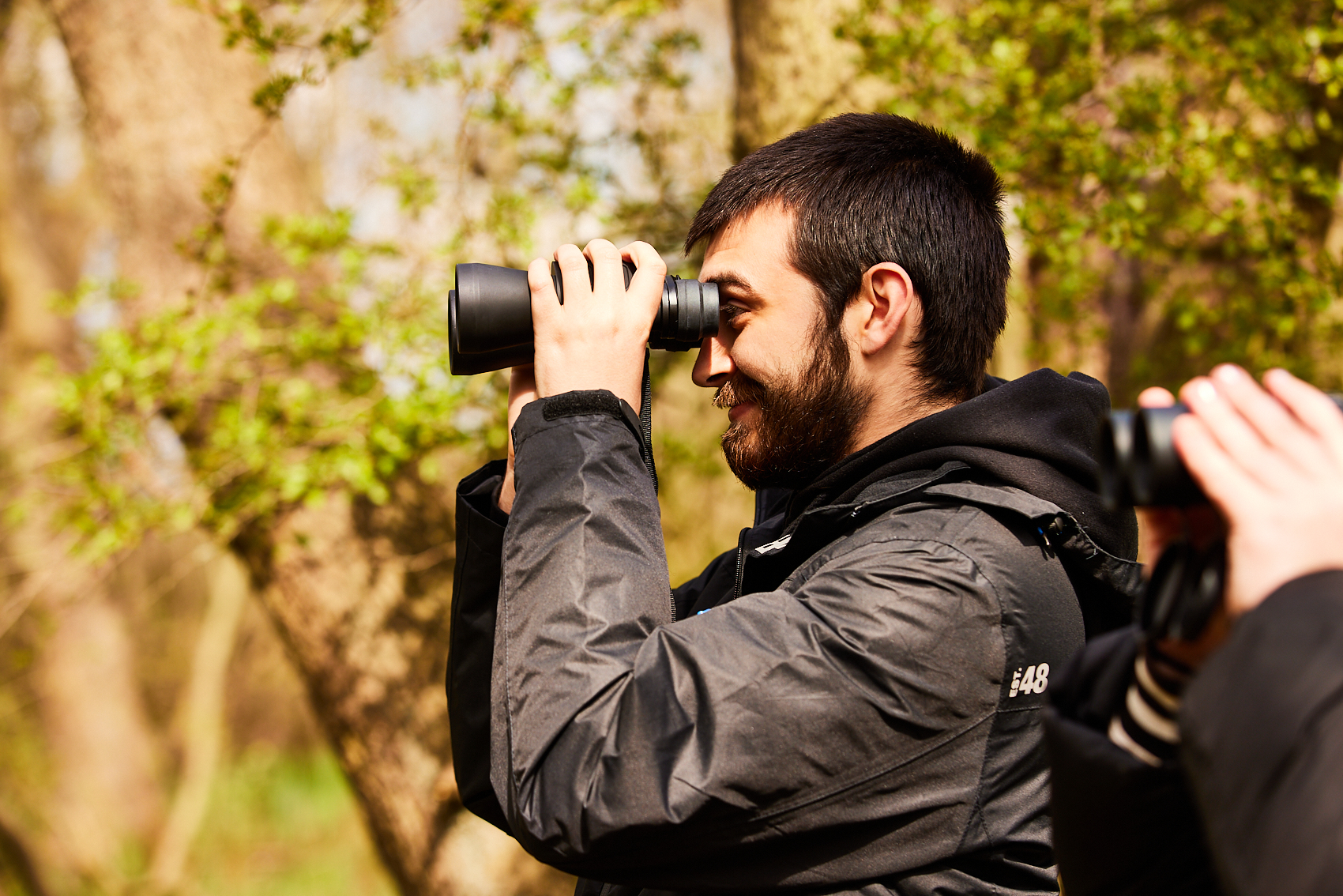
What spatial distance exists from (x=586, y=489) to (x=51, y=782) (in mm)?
9153

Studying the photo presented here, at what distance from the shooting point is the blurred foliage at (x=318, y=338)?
2859mm

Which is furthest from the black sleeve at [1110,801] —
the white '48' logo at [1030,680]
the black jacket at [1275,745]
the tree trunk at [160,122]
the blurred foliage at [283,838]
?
the blurred foliage at [283,838]

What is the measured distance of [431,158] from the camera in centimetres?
359

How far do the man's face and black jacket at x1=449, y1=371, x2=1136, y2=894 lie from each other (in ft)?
0.72

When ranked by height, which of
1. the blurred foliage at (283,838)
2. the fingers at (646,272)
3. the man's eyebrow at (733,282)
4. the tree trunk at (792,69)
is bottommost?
the blurred foliage at (283,838)

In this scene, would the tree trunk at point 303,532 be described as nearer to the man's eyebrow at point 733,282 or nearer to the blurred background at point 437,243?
the blurred background at point 437,243

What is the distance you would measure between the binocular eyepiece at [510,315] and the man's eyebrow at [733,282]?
62mm

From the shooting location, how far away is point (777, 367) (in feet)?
5.25

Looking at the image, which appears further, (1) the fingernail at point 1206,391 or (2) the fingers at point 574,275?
(2) the fingers at point 574,275

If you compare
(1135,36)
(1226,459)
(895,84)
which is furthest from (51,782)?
(1226,459)

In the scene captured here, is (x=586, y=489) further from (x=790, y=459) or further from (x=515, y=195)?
(x=515, y=195)

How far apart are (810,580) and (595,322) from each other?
0.48 metres

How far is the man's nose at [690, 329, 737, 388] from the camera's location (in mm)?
1668

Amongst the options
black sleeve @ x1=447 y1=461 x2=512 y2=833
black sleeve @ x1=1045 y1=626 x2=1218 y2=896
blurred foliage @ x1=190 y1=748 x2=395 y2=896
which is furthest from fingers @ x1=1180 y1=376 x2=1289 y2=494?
blurred foliage @ x1=190 y1=748 x2=395 y2=896
